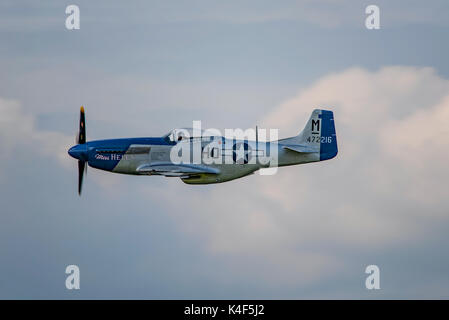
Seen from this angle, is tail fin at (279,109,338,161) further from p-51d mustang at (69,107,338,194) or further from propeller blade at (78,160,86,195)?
propeller blade at (78,160,86,195)

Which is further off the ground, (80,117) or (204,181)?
(80,117)

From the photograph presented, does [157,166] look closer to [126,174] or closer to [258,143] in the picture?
[126,174]

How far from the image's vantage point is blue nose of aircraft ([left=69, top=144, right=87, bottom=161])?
113ft

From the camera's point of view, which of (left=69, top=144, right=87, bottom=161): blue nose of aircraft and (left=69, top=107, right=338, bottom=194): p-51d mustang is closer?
(left=69, top=107, right=338, bottom=194): p-51d mustang

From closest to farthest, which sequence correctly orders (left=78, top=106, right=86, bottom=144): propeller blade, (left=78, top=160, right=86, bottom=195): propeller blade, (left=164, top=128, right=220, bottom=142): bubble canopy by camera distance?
(left=164, top=128, right=220, bottom=142): bubble canopy < (left=78, top=160, right=86, bottom=195): propeller blade < (left=78, top=106, right=86, bottom=144): propeller blade

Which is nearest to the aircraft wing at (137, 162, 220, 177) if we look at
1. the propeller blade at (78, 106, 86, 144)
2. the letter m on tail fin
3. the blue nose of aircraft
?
the blue nose of aircraft

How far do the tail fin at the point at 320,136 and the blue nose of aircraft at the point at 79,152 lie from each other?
8.44m

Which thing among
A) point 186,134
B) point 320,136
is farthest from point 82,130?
point 320,136

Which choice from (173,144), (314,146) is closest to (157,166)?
(173,144)

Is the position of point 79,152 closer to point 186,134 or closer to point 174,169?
point 174,169

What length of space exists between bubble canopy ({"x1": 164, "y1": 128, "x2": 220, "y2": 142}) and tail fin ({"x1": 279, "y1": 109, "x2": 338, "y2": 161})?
3413 mm

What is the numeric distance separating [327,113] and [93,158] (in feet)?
33.6

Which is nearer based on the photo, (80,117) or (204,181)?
(204,181)

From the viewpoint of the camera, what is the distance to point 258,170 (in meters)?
33.9
